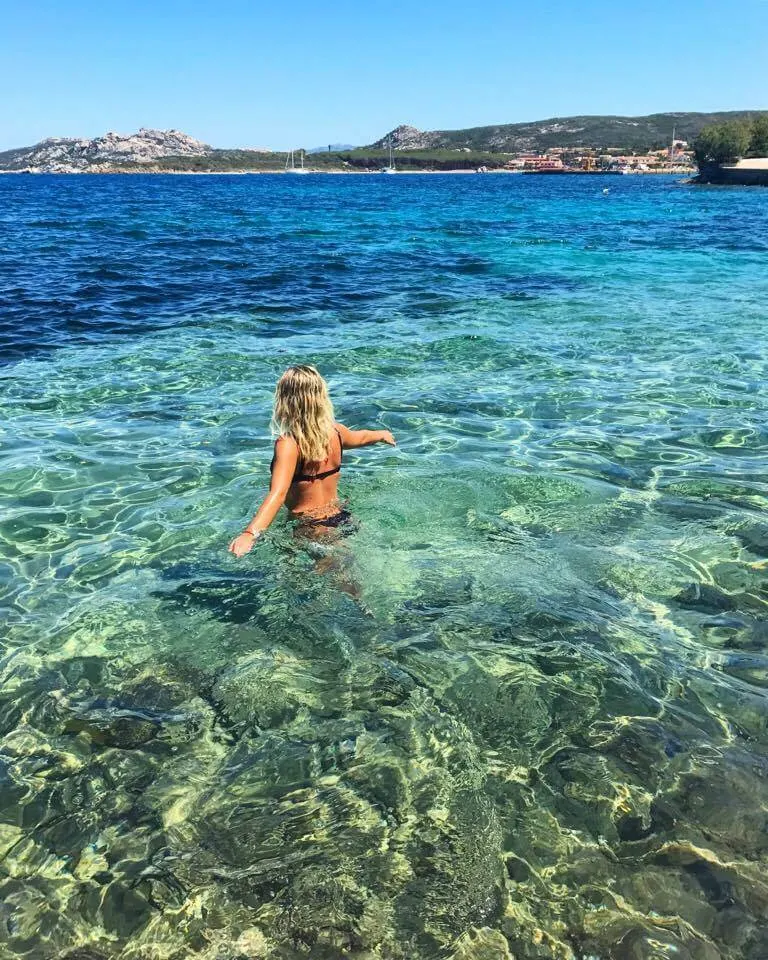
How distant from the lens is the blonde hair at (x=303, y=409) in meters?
4.98

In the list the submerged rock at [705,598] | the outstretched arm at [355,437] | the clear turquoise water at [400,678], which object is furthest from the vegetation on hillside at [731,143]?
the outstretched arm at [355,437]

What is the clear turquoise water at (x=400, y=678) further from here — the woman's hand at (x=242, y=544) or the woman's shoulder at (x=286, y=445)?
the woman's shoulder at (x=286, y=445)

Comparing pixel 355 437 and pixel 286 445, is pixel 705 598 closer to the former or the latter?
pixel 355 437

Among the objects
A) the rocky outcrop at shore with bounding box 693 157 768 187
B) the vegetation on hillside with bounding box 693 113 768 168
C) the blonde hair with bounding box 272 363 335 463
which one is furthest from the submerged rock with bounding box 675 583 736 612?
the vegetation on hillside with bounding box 693 113 768 168

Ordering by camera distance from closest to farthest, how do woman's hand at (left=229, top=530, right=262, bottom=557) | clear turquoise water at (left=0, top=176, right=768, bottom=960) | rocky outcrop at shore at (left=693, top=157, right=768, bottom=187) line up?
1. clear turquoise water at (left=0, top=176, right=768, bottom=960)
2. woman's hand at (left=229, top=530, right=262, bottom=557)
3. rocky outcrop at shore at (left=693, top=157, right=768, bottom=187)

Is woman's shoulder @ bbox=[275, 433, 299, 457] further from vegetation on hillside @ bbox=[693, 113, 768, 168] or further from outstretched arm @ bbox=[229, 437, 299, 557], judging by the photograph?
vegetation on hillside @ bbox=[693, 113, 768, 168]

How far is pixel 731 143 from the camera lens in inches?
4350

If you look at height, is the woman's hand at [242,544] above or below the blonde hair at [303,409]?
below

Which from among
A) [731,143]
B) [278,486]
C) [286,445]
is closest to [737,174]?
[731,143]

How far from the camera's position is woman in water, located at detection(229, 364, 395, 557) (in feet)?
16.0

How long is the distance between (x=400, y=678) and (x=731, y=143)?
432 ft

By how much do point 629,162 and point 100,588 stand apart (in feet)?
719

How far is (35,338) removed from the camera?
13.9m

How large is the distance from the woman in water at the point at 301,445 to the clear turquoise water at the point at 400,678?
23.3 inches
